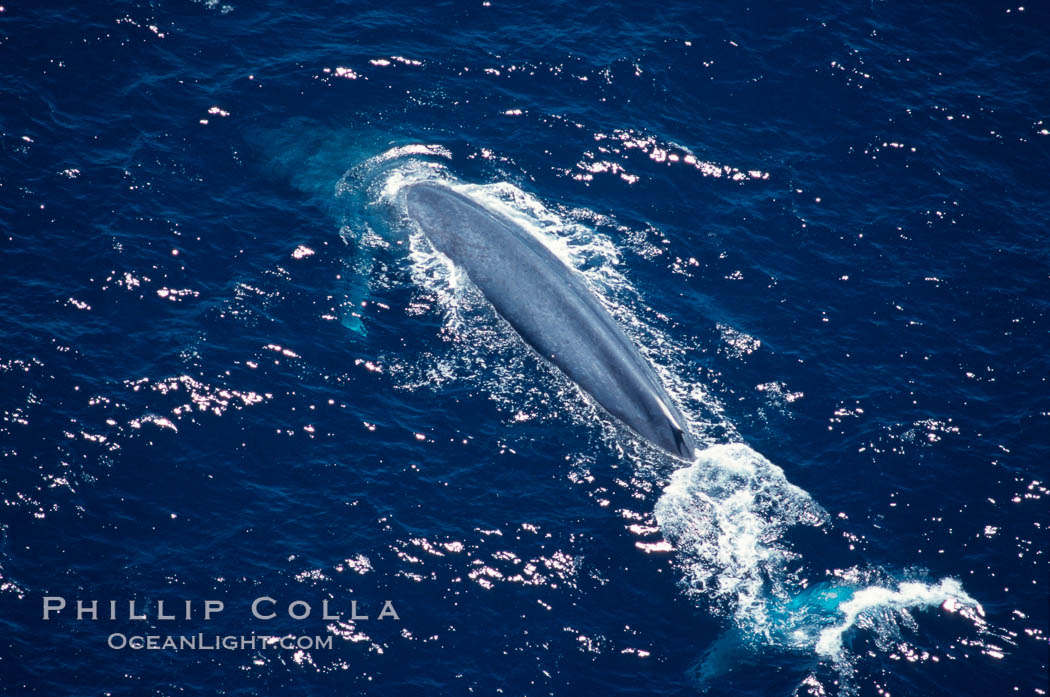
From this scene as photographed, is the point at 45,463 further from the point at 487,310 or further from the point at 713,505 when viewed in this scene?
the point at 713,505

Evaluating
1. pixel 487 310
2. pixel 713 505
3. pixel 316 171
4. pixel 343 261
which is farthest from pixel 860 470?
pixel 316 171

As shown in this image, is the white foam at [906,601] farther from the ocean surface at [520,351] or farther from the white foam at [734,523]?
the white foam at [734,523]

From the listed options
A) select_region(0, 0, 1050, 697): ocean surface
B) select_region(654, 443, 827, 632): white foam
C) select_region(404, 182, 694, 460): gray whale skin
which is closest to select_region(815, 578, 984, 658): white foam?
select_region(0, 0, 1050, 697): ocean surface

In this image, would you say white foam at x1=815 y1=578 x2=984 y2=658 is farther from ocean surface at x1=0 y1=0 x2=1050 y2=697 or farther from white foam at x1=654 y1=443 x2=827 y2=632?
white foam at x1=654 y1=443 x2=827 y2=632

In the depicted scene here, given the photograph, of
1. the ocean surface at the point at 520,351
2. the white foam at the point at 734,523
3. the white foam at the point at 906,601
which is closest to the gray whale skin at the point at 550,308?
the ocean surface at the point at 520,351

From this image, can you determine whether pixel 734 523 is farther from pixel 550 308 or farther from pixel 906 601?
pixel 550 308

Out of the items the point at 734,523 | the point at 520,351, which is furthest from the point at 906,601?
the point at 520,351
